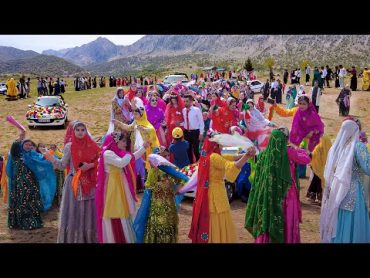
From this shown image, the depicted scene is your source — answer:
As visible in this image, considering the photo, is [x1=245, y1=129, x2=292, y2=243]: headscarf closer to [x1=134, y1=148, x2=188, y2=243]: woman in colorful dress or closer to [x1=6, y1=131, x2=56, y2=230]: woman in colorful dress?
[x1=134, y1=148, x2=188, y2=243]: woman in colorful dress

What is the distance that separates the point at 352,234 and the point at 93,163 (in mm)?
3314

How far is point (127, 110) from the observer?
982 cm

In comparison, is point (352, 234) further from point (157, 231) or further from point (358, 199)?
point (157, 231)

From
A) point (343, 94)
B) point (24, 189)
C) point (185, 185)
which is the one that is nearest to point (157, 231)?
point (185, 185)

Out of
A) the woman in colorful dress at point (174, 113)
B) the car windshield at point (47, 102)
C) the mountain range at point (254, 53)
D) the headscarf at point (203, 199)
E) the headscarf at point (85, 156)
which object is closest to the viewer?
the headscarf at point (203, 199)

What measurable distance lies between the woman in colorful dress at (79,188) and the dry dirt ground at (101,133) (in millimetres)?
1043

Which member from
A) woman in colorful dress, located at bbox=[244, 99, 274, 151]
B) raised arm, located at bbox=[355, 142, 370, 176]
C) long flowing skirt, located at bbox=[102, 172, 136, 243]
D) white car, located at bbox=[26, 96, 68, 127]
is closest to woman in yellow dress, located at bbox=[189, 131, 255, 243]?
long flowing skirt, located at bbox=[102, 172, 136, 243]

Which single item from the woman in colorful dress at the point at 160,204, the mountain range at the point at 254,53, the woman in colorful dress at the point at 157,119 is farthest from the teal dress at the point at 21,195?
the mountain range at the point at 254,53

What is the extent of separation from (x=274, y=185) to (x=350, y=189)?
0.96m

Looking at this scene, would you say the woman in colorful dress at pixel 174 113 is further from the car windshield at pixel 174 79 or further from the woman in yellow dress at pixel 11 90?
the woman in yellow dress at pixel 11 90

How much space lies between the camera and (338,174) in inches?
211

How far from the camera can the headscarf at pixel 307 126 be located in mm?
8273

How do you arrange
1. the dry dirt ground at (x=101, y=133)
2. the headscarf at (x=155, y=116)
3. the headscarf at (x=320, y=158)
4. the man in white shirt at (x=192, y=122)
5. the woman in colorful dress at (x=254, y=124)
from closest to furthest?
the dry dirt ground at (x=101, y=133) → the headscarf at (x=320, y=158) → the woman in colorful dress at (x=254, y=124) → the man in white shirt at (x=192, y=122) → the headscarf at (x=155, y=116)

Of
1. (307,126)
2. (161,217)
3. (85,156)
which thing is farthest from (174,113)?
(161,217)
